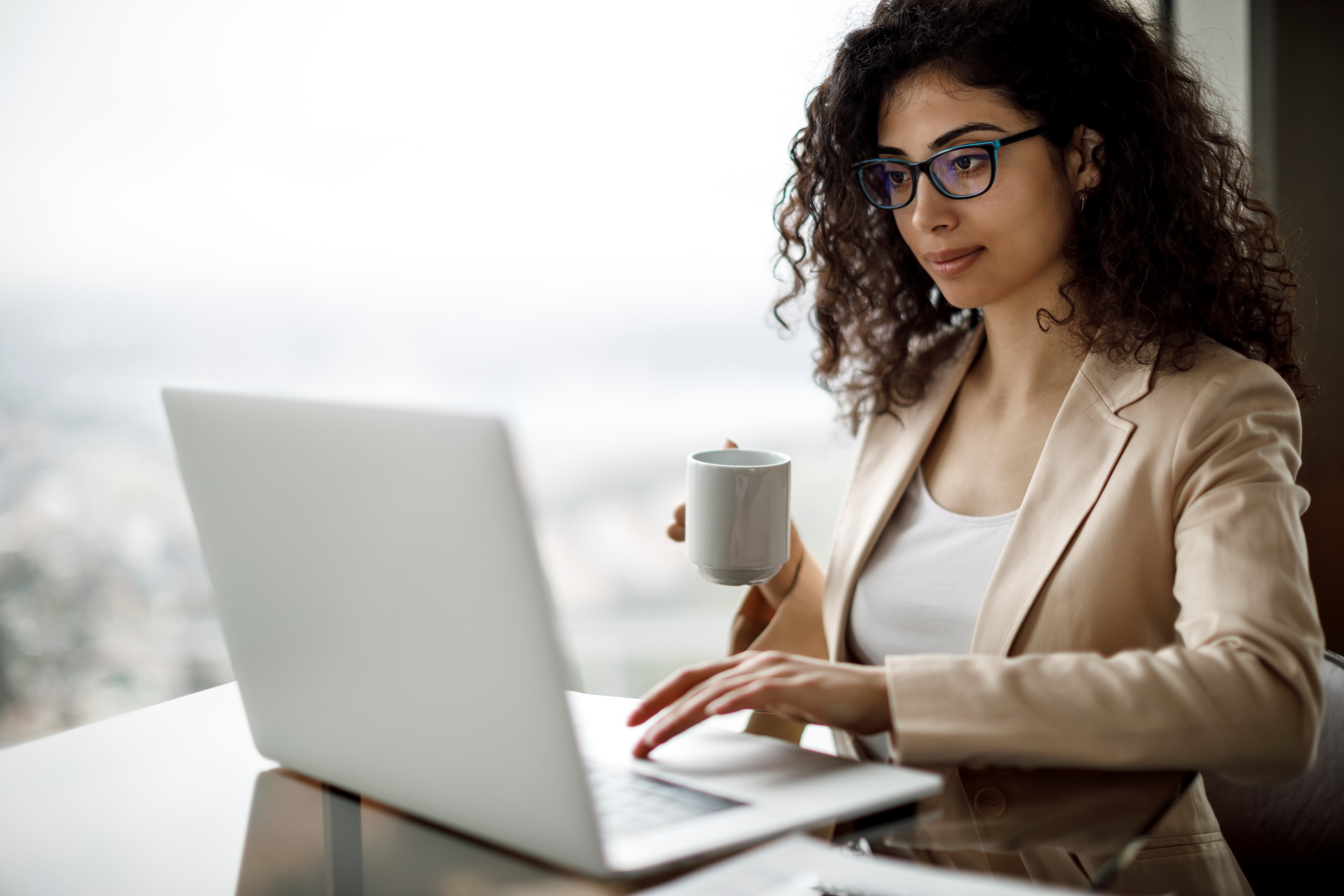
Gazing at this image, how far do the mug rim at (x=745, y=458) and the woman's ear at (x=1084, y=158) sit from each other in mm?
571

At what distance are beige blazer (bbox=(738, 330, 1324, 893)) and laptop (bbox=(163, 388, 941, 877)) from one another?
0.44 ft

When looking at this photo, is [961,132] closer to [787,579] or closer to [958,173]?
[958,173]

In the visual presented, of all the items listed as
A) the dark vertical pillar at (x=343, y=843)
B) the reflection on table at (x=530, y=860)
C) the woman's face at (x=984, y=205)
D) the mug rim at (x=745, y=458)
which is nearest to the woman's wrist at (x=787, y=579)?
the mug rim at (x=745, y=458)

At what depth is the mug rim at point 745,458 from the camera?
1051 millimetres

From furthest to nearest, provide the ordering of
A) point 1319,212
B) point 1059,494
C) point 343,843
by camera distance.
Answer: point 1319,212 → point 1059,494 → point 343,843

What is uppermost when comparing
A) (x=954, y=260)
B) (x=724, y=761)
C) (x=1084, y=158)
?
(x=1084, y=158)

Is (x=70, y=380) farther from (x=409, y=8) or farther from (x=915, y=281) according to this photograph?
(x=915, y=281)

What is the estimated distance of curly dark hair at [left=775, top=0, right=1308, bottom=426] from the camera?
120 centimetres

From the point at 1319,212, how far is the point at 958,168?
152cm

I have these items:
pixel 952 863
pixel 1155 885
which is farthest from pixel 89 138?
pixel 1155 885

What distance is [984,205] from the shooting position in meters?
1.21

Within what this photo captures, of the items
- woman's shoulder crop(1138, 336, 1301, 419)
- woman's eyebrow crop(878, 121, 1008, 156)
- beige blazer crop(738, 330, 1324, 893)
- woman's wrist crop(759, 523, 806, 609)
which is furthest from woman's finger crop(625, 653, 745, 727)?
woman's eyebrow crop(878, 121, 1008, 156)

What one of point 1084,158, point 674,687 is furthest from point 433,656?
point 1084,158

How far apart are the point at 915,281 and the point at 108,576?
6.07 ft
